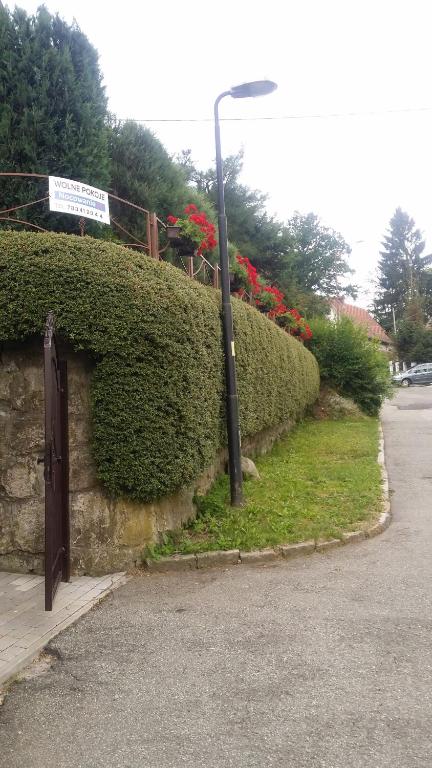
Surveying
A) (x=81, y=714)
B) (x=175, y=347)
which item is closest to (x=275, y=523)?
(x=175, y=347)

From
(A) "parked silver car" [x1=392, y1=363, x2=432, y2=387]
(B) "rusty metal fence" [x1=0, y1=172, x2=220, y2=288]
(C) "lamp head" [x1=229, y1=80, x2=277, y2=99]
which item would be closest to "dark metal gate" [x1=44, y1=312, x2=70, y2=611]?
(B) "rusty metal fence" [x1=0, y1=172, x2=220, y2=288]

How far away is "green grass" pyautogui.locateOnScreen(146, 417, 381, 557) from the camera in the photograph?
5.93 metres

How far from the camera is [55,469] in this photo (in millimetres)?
4809

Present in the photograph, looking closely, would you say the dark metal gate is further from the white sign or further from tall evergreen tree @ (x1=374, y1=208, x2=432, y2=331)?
tall evergreen tree @ (x1=374, y1=208, x2=432, y2=331)

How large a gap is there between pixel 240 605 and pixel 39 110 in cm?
708

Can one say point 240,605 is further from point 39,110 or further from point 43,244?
point 39,110

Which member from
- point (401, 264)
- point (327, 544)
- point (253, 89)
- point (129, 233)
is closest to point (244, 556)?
point (327, 544)

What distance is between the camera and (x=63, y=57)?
26.9 feet

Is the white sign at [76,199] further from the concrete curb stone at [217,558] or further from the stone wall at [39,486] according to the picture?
the concrete curb stone at [217,558]

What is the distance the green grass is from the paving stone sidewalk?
0.71 metres

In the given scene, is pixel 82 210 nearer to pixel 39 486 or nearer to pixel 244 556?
pixel 39 486

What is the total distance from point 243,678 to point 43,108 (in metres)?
7.71

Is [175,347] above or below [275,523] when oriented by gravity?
above

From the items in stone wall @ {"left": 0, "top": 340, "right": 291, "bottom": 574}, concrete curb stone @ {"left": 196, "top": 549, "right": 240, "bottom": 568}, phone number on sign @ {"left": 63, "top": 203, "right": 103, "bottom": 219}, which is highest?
phone number on sign @ {"left": 63, "top": 203, "right": 103, "bottom": 219}
